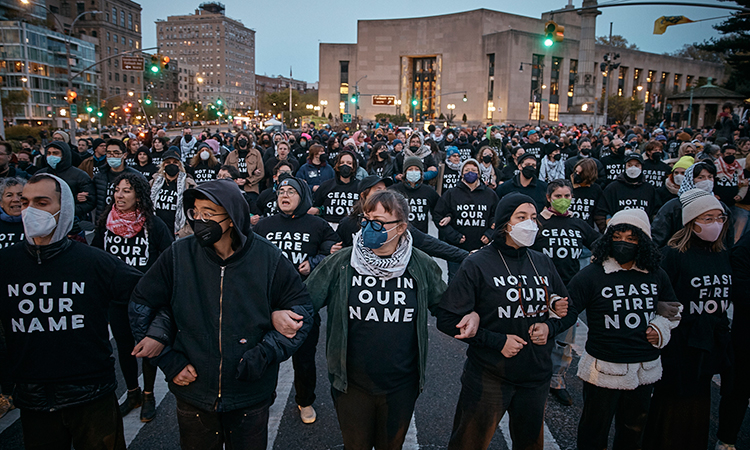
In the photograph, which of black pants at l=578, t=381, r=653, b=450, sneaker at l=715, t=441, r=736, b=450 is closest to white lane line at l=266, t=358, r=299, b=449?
black pants at l=578, t=381, r=653, b=450

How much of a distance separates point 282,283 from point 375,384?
849 mm

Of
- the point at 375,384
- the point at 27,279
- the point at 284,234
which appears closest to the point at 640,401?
the point at 375,384

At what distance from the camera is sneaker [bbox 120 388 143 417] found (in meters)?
4.30

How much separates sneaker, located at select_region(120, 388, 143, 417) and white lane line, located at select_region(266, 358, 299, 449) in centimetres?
116

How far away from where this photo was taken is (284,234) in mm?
4613

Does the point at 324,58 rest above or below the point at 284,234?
above

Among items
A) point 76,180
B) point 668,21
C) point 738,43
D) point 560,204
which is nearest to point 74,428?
point 560,204

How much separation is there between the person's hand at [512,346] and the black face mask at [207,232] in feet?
6.01

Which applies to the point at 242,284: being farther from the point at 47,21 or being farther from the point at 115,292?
the point at 47,21

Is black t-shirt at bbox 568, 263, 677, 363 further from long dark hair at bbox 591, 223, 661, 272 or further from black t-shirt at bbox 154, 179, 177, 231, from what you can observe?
black t-shirt at bbox 154, 179, 177, 231

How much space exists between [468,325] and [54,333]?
249 cm

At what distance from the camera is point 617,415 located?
3455 mm

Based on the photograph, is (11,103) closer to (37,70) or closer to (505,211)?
(37,70)

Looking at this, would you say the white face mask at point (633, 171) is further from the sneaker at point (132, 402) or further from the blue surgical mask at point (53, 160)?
the blue surgical mask at point (53, 160)
